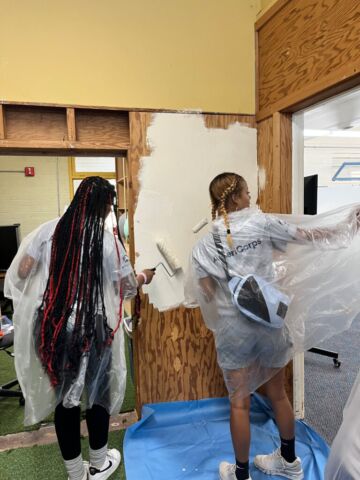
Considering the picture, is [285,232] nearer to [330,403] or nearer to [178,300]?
[178,300]

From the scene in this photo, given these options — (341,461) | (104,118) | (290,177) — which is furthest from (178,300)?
(341,461)

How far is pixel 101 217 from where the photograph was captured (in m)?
1.49

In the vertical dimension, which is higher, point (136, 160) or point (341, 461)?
point (136, 160)

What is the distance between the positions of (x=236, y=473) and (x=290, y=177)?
1.47m

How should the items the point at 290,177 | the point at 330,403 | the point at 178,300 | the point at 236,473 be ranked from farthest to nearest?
the point at 330,403
the point at 178,300
the point at 290,177
the point at 236,473

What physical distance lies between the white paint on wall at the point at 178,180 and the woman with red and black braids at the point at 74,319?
16.7 inches

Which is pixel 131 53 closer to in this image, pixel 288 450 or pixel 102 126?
pixel 102 126

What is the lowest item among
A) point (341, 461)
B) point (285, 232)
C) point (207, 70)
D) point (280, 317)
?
point (341, 461)

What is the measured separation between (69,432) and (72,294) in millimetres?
611

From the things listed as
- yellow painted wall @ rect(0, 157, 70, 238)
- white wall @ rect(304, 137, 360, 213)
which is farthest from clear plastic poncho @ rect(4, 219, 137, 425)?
white wall @ rect(304, 137, 360, 213)

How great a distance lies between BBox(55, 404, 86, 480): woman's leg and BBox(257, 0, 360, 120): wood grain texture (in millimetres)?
1768

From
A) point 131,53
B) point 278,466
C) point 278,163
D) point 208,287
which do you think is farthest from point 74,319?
point 131,53

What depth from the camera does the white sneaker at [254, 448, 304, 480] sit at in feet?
5.25

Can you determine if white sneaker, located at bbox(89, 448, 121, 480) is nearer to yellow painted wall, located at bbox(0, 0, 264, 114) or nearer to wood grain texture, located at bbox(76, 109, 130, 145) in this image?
wood grain texture, located at bbox(76, 109, 130, 145)
